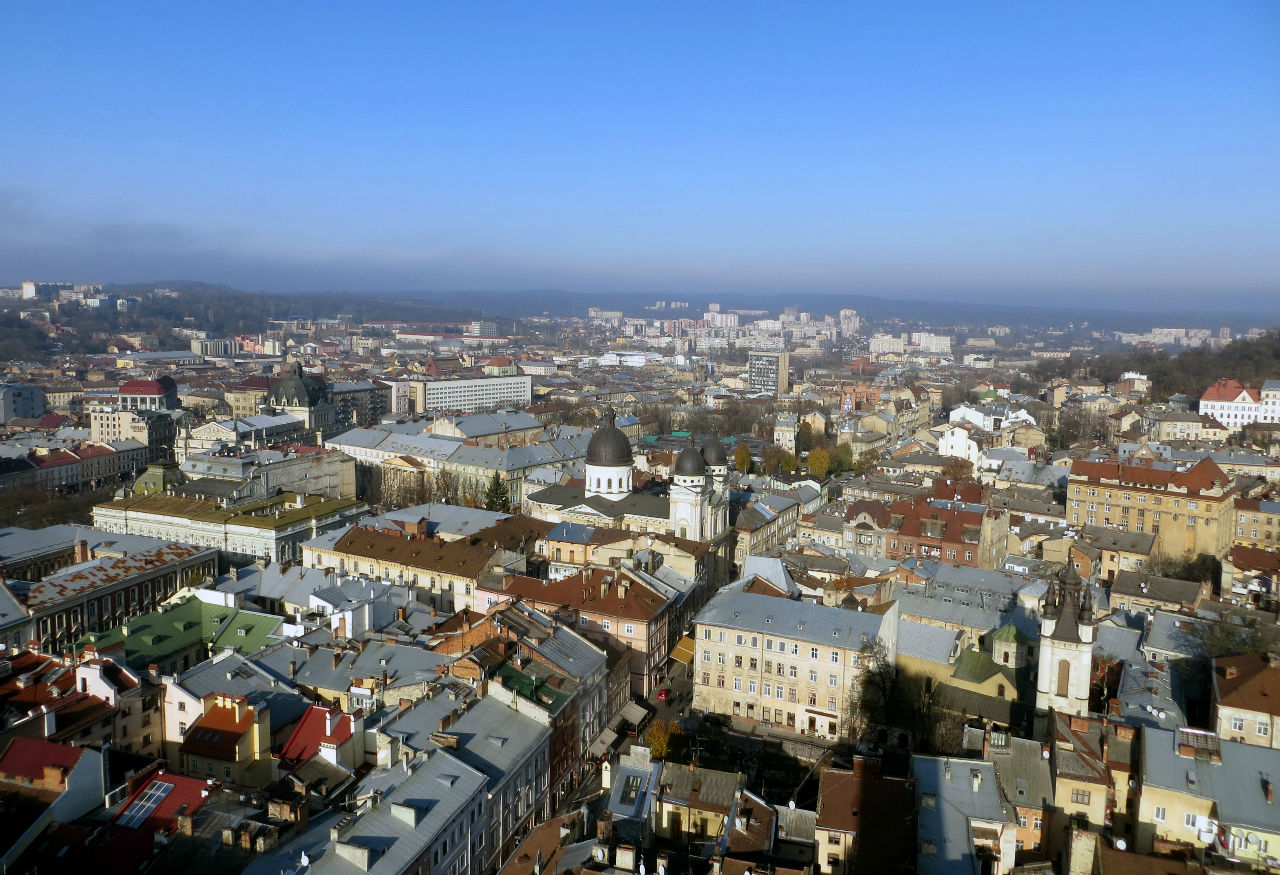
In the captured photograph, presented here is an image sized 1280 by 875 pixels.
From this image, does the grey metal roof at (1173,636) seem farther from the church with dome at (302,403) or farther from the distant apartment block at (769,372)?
the distant apartment block at (769,372)

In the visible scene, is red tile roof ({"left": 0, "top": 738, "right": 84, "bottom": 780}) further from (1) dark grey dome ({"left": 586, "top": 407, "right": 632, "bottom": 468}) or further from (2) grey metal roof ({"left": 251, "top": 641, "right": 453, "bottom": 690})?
(1) dark grey dome ({"left": 586, "top": 407, "right": 632, "bottom": 468})

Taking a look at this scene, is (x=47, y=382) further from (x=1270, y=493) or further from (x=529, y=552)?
(x=1270, y=493)

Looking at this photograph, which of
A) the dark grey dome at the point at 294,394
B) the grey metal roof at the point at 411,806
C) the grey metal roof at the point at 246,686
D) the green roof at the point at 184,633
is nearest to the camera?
the grey metal roof at the point at 411,806

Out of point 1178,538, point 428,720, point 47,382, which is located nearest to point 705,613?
point 428,720

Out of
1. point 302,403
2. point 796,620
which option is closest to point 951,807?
point 796,620

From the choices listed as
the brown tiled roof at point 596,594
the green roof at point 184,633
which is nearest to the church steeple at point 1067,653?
the brown tiled roof at point 596,594

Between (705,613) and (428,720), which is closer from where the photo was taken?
(428,720)

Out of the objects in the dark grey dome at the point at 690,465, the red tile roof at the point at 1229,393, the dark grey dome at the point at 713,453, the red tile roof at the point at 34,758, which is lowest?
the red tile roof at the point at 34,758

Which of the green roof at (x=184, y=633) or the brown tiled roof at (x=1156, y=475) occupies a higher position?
the brown tiled roof at (x=1156, y=475)
